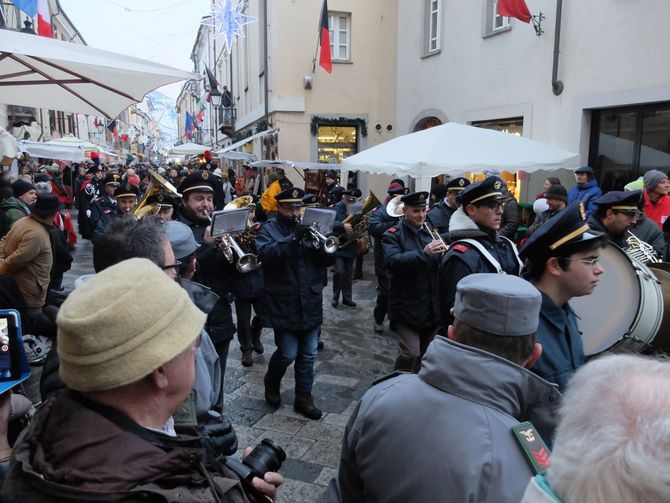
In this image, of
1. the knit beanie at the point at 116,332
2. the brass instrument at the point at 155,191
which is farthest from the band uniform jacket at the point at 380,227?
the knit beanie at the point at 116,332

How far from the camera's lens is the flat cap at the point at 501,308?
163 centimetres

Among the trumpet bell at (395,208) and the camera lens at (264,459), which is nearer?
the camera lens at (264,459)

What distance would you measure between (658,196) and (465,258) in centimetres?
425

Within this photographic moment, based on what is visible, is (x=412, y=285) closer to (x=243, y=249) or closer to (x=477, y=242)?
(x=477, y=242)

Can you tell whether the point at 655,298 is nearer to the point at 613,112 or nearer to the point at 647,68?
the point at 647,68

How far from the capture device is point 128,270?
4.10ft

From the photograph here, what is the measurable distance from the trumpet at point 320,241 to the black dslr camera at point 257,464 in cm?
269

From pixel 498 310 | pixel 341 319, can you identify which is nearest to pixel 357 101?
pixel 341 319

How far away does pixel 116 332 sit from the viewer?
3.78 feet

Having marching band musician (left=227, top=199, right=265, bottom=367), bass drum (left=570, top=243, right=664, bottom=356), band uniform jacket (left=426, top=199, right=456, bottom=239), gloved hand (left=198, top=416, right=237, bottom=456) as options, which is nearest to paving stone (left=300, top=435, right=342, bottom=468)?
marching band musician (left=227, top=199, right=265, bottom=367)

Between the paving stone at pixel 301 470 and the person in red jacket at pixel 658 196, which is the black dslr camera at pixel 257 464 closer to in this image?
the paving stone at pixel 301 470

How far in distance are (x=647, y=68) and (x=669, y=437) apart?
8.27 meters

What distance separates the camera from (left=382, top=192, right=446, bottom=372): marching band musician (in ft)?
14.1

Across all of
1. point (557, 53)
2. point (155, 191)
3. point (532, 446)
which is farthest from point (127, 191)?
point (557, 53)
